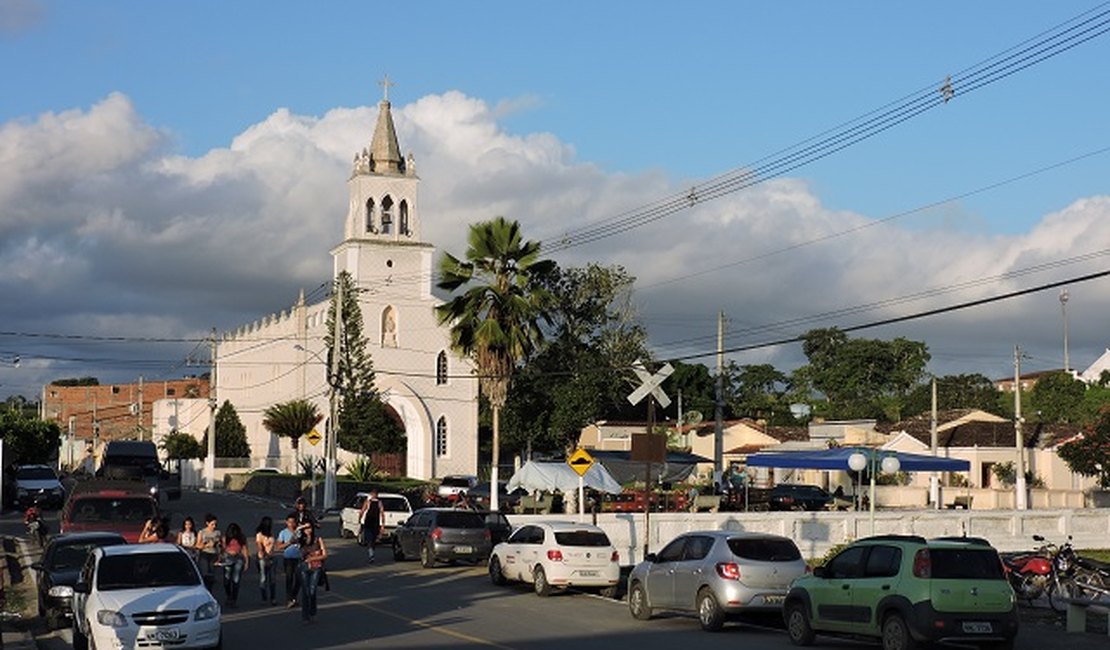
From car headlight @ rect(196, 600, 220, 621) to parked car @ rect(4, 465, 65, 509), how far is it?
42.7 metres

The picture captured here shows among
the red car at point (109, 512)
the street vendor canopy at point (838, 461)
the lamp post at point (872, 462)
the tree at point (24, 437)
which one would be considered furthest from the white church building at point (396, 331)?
the red car at point (109, 512)

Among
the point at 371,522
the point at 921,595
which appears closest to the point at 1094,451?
the point at 371,522

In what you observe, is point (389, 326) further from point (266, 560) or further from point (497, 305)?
point (266, 560)

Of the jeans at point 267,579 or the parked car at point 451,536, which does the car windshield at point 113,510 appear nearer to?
the jeans at point 267,579

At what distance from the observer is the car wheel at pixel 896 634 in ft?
63.9

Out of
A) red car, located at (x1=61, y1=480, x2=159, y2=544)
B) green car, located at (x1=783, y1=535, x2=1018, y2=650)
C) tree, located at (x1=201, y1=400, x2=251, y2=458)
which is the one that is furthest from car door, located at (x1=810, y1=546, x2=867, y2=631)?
tree, located at (x1=201, y1=400, x2=251, y2=458)

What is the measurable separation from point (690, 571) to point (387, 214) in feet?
224

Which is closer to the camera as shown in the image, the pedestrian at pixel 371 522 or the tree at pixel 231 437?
the pedestrian at pixel 371 522

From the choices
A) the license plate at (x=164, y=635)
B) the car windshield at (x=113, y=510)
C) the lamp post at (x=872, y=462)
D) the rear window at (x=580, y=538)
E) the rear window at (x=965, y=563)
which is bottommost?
the license plate at (x=164, y=635)

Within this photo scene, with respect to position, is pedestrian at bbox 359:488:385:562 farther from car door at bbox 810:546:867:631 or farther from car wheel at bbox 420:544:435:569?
car door at bbox 810:546:867:631

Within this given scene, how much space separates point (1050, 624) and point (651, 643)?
761 cm

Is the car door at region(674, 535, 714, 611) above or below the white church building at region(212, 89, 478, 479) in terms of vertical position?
below

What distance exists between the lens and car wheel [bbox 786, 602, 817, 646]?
70.8 feet

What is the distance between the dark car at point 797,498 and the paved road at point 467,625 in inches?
923
